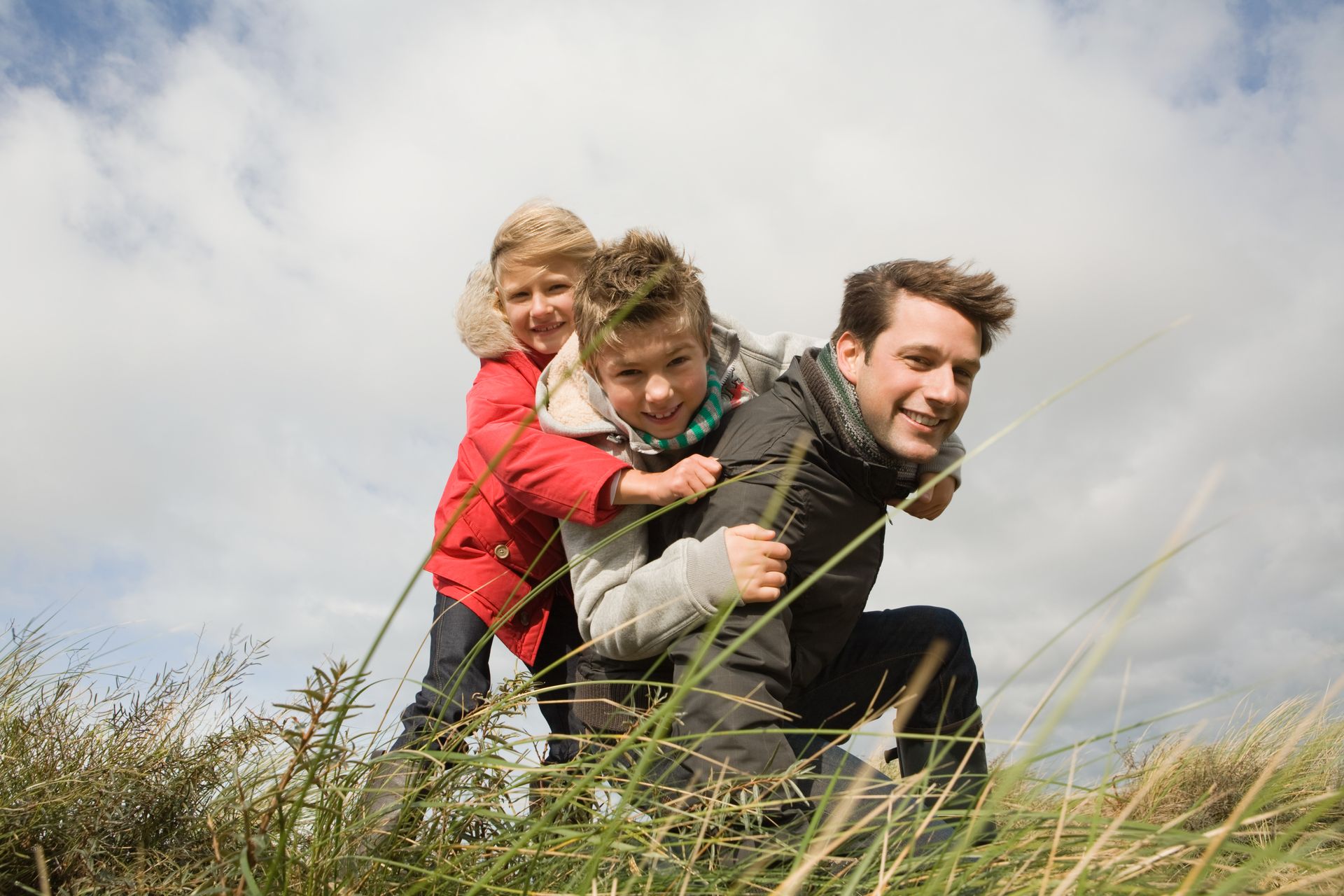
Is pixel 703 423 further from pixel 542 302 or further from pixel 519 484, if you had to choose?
pixel 542 302

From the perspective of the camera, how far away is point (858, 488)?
9.78 feet

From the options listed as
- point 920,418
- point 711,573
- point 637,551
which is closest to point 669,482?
point 637,551

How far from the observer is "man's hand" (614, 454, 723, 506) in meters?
2.66

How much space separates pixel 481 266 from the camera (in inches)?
161

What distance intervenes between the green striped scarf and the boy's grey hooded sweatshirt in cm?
4

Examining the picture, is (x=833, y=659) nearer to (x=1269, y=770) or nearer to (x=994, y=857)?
(x=994, y=857)

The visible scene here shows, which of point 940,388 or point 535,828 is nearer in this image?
point 535,828

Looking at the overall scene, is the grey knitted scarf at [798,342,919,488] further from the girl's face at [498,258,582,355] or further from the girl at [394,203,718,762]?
the girl's face at [498,258,582,355]

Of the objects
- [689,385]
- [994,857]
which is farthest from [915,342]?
[994,857]

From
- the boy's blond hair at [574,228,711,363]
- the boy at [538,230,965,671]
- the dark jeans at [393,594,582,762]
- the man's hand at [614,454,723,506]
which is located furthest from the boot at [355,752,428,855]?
the boy's blond hair at [574,228,711,363]

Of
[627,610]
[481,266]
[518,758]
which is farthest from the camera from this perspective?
[481,266]

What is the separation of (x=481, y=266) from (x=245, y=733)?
7.60ft

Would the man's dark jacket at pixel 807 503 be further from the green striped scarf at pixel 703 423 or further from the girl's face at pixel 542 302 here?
the girl's face at pixel 542 302

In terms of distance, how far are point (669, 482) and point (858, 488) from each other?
632 millimetres
